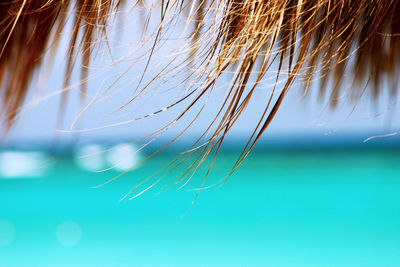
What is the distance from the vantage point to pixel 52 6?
1.97 ft

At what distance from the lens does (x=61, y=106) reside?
0.65 metres

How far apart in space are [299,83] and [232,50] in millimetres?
151

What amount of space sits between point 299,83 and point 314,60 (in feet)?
0.20

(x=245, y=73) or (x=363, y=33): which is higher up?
(x=363, y=33)

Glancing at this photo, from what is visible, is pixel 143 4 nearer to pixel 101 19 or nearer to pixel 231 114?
pixel 101 19

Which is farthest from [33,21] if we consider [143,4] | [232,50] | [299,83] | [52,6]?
[299,83]

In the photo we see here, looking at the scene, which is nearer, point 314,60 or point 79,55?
point 79,55

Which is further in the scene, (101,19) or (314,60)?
(314,60)

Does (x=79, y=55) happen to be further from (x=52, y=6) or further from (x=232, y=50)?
(x=232, y=50)

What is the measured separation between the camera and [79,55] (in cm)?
62

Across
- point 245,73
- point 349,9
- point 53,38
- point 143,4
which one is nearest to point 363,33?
point 349,9

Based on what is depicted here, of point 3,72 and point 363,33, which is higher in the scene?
point 363,33

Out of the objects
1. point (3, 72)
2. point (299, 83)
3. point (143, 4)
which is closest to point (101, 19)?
point (143, 4)

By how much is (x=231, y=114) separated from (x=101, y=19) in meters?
0.21
